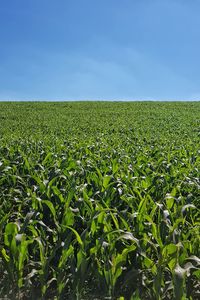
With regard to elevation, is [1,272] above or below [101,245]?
below

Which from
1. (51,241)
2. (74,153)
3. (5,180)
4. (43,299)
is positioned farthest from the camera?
(74,153)

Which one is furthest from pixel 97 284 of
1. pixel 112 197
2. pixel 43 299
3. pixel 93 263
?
pixel 112 197

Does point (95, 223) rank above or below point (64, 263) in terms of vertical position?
above

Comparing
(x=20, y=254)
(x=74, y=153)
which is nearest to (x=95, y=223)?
(x=20, y=254)

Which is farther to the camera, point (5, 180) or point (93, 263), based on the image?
point (5, 180)

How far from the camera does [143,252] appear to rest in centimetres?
372

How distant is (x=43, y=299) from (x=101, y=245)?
739mm

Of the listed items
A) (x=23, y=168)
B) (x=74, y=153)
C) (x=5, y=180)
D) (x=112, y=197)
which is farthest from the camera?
(x=74, y=153)

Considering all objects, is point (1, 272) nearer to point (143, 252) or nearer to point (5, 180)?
point (143, 252)

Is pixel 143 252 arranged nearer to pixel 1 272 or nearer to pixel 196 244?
pixel 196 244

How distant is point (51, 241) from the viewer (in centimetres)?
468

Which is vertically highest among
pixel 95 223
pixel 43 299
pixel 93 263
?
pixel 95 223

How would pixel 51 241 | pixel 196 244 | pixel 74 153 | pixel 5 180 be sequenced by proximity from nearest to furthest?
pixel 196 244 < pixel 51 241 < pixel 5 180 < pixel 74 153

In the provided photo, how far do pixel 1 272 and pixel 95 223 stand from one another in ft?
3.74
